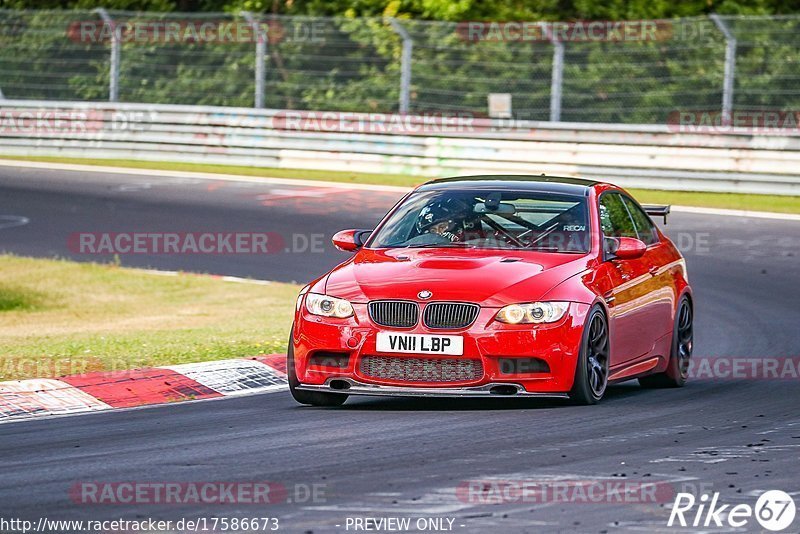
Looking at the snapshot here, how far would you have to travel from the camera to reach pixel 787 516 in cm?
621

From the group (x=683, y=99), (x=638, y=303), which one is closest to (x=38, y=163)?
(x=683, y=99)

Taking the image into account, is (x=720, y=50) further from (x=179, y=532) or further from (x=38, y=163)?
(x=179, y=532)

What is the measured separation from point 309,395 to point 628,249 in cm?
223

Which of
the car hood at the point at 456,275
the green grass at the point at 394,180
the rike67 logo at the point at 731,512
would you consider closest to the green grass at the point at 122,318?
the car hood at the point at 456,275

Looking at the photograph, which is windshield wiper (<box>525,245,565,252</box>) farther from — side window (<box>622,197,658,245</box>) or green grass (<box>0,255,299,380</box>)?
green grass (<box>0,255,299,380</box>)

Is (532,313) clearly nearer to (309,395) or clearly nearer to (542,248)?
(542,248)

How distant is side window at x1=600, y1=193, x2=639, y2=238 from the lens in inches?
415

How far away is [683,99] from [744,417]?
1693 cm

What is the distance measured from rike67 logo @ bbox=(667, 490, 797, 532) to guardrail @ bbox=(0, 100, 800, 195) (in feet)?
57.6

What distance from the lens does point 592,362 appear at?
9352 mm

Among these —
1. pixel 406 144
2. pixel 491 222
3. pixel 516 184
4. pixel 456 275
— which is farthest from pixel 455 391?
pixel 406 144

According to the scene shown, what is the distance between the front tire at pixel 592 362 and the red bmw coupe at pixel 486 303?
10 millimetres

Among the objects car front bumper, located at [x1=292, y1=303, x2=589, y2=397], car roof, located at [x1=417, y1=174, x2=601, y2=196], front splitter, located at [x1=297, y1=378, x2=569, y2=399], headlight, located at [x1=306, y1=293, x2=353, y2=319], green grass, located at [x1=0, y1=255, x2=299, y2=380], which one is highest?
car roof, located at [x1=417, y1=174, x2=601, y2=196]

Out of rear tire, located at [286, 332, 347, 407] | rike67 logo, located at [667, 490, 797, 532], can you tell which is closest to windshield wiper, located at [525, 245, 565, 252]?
rear tire, located at [286, 332, 347, 407]
